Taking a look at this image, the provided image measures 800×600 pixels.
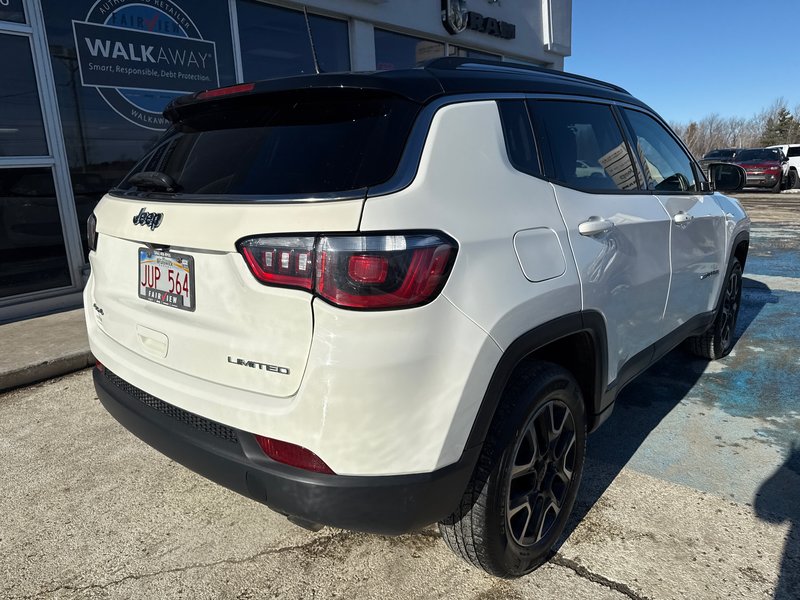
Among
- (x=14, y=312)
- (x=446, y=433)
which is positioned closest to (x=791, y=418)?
(x=446, y=433)

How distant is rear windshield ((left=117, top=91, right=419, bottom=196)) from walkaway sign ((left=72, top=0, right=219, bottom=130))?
15.7 feet

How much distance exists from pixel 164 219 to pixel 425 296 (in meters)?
0.97

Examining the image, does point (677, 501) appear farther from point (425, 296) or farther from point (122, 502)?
point (122, 502)

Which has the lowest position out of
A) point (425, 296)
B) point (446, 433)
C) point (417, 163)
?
point (446, 433)

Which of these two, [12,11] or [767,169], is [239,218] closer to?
[12,11]

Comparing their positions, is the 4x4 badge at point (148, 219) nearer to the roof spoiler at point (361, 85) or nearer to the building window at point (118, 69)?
the roof spoiler at point (361, 85)

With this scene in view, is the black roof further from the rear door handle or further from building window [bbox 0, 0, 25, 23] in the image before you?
building window [bbox 0, 0, 25, 23]

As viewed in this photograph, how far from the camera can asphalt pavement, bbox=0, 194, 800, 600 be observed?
219 cm

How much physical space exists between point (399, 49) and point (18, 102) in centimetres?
563

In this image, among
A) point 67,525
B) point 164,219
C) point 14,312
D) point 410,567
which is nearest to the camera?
point 164,219

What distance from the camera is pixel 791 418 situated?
352 centimetres

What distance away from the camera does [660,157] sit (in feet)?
11.1

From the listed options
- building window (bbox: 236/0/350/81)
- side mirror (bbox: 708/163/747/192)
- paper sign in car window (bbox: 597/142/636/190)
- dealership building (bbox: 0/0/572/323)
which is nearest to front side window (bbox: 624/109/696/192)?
paper sign in car window (bbox: 597/142/636/190)

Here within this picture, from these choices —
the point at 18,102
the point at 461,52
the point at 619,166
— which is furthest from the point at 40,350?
the point at 461,52
